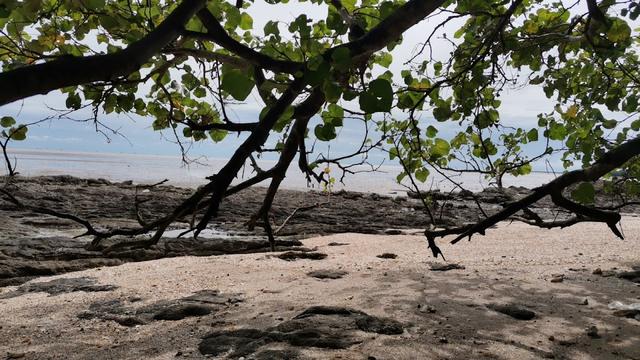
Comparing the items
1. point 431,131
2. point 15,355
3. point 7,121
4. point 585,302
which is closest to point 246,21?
point 431,131

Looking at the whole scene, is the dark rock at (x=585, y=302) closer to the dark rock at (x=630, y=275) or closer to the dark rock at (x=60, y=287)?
the dark rock at (x=630, y=275)

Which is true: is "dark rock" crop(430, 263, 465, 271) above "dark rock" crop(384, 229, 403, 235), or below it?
below

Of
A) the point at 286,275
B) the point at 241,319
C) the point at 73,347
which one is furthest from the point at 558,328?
the point at 73,347

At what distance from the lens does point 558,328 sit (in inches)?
166

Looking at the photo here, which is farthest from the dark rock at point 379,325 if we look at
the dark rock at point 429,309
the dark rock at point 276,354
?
the dark rock at point 276,354

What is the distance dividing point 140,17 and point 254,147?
2.20 meters

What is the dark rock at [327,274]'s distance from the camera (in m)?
6.28

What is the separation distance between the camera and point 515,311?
4.56m

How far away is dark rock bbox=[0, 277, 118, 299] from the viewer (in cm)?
579

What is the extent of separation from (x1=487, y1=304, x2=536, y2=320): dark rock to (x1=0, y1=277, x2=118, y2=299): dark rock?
432 cm

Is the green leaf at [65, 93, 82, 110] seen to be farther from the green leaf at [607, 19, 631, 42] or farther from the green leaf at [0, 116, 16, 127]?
the green leaf at [607, 19, 631, 42]

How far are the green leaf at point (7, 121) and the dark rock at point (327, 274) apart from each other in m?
3.79

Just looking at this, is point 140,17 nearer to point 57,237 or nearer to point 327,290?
point 327,290

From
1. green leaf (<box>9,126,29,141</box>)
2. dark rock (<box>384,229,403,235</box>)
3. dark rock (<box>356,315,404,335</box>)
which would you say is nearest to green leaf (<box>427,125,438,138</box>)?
dark rock (<box>356,315,404,335</box>)
